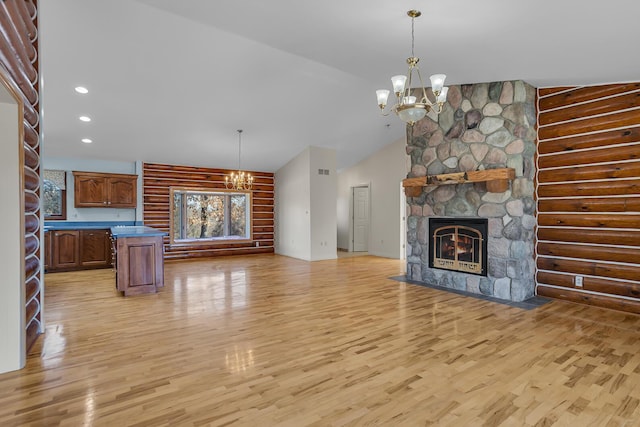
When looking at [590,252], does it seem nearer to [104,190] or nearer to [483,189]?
[483,189]

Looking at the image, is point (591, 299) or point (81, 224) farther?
point (81, 224)

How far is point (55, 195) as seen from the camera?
292 inches

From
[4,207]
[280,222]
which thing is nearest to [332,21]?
[4,207]

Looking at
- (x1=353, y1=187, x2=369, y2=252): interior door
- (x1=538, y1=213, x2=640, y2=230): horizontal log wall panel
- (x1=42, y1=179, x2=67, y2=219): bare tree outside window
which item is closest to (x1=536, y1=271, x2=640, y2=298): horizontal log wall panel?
(x1=538, y1=213, x2=640, y2=230): horizontal log wall panel

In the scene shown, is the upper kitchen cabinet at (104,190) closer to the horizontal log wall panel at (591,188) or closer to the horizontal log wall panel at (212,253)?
the horizontal log wall panel at (212,253)

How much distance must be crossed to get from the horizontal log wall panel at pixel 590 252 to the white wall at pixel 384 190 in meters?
3.99

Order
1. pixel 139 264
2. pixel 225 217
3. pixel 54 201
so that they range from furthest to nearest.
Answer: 1. pixel 225 217
2. pixel 54 201
3. pixel 139 264

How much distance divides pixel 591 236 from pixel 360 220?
6108mm

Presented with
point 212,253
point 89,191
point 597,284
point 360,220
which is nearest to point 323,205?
point 360,220

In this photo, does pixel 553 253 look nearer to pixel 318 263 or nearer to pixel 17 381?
pixel 318 263

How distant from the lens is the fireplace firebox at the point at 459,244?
5008 millimetres

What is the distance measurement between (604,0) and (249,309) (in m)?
4.56

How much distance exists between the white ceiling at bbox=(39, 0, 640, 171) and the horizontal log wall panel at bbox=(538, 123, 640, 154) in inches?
24.6

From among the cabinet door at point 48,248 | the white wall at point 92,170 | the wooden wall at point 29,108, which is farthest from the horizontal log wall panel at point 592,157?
the cabinet door at point 48,248
